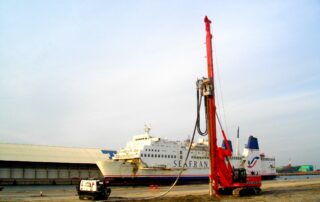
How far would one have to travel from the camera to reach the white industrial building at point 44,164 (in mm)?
43688

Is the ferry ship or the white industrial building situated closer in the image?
the ferry ship

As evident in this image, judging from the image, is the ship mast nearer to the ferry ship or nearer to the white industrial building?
the ferry ship

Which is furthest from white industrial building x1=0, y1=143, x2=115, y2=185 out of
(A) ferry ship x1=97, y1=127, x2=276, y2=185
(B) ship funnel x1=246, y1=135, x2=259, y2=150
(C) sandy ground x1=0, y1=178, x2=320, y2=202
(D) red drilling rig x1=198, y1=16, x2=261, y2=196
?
(D) red drilling rig x1=198, y1=16, x2=261, y2=196

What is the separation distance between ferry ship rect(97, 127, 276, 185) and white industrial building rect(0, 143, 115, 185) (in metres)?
10.7

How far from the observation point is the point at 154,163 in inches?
1534

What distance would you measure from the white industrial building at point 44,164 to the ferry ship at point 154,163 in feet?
35.1

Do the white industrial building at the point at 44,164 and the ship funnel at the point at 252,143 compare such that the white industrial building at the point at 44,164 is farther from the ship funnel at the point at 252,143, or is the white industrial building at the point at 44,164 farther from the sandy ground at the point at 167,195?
the ship funnel at the point at 252,143

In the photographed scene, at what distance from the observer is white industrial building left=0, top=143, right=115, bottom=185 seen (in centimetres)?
4369

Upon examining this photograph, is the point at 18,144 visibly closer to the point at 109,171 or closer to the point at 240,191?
the point at 109,171

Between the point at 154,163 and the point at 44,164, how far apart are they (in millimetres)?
18829

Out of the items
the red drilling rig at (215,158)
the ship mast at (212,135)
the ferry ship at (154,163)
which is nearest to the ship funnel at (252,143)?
the ferry ship at (154,163)

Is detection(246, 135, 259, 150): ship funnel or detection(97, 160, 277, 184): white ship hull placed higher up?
detection(246, 135, 259, 150): ship funnel

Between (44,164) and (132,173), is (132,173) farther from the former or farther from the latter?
(44,164)

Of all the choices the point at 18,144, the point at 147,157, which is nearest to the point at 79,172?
the point at 18,144
